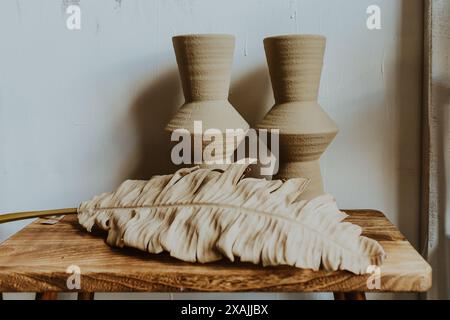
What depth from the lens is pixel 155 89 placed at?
42.9 inches

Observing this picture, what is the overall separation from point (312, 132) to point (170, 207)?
0.91 ft

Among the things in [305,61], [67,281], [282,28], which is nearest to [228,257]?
[67,281]

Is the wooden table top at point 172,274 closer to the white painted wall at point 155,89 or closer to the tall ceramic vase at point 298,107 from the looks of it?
the tall ceramic vase at point 298,107

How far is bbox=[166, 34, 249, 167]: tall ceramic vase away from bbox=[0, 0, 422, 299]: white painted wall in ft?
0.57

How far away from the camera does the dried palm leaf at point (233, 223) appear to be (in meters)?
0.66

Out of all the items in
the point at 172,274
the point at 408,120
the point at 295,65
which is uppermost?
the point at 295,65

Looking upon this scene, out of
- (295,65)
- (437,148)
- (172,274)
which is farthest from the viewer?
(437,148)

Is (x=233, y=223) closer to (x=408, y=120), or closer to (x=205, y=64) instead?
(x=205, y=64)

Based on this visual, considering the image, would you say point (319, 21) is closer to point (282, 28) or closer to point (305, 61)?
point (282, 28)

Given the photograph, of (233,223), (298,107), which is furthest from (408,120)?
(233,223)

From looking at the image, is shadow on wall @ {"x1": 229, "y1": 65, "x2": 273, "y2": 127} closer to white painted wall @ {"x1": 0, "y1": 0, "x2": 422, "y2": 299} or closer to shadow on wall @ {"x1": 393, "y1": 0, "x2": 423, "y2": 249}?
white painted wall @ {"x1": 0, "y1": 0, "x2": 422, "y2": 299}

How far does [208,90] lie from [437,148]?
18.8 inches

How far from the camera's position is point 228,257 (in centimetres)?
67

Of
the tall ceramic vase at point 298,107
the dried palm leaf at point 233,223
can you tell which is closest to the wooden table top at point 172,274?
the dried palm leaf at point 233,223
